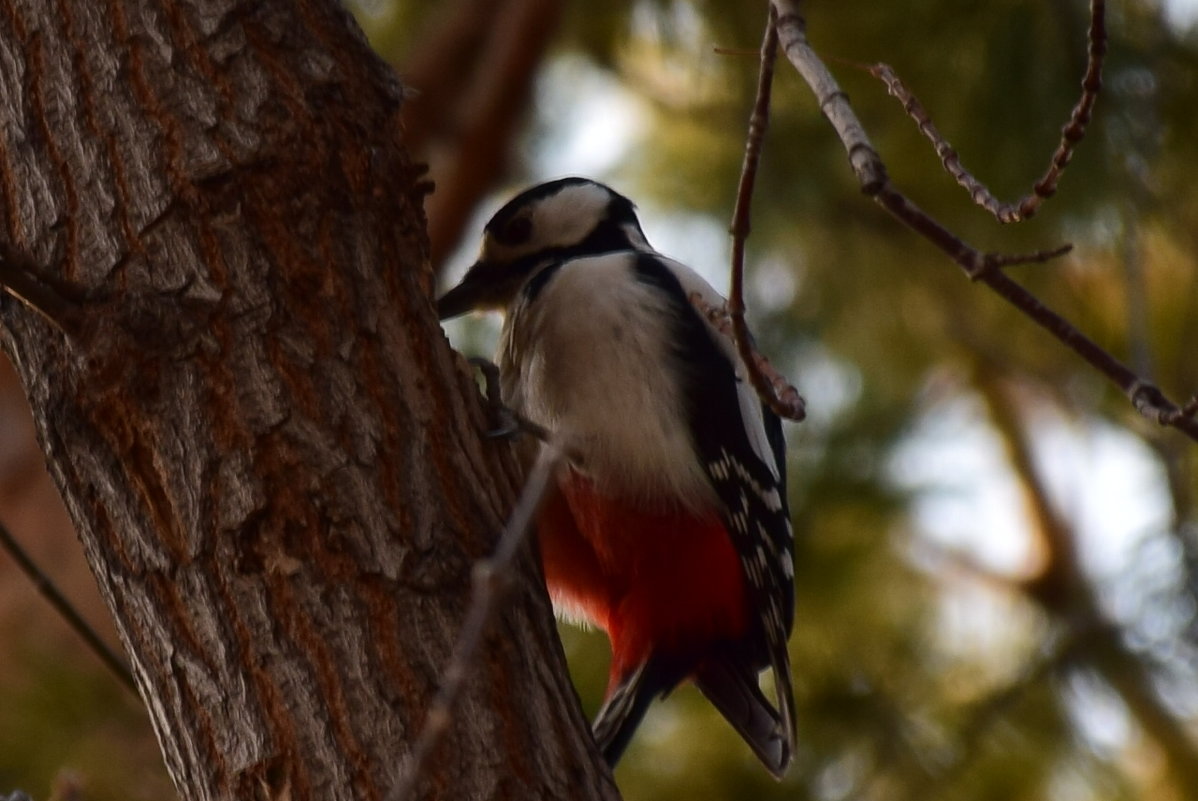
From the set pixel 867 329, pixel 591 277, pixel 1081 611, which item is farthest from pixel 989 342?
pixel 591 277

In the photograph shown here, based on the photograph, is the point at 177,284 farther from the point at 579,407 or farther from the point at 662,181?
the point at 662,181

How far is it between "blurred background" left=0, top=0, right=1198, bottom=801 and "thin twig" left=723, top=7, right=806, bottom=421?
1505mm

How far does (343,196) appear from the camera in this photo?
1.93 metres

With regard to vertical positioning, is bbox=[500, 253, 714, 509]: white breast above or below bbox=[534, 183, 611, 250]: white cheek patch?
below

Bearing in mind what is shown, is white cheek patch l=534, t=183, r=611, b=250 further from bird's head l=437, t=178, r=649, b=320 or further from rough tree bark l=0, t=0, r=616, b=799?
rough tree bark l=0, t=0, r=616, b=799

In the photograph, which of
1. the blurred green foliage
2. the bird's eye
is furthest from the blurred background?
the bird's eye

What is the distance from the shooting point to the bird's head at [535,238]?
3.16m

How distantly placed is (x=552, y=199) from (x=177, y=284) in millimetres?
1542

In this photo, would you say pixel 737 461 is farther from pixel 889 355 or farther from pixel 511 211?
pixel 889 355

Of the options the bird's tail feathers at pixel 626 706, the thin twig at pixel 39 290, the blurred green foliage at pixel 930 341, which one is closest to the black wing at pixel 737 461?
the bird's tail feathers at pixel 626 706

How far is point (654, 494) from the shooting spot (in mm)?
2738

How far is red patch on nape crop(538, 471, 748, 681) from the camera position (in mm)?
2752

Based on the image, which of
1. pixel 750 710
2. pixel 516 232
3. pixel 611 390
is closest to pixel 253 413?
pixel 611 390

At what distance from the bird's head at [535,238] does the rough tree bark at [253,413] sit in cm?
119
